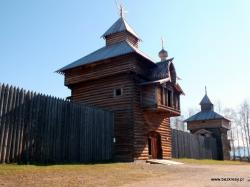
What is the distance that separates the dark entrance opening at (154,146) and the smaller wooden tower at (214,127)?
1900cm

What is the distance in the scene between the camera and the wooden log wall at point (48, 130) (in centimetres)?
1304

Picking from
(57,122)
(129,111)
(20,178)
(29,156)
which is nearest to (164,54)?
(129,111)

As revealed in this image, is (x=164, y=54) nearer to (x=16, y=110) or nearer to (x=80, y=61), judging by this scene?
(x=80, y=61)

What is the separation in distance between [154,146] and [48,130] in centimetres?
1026

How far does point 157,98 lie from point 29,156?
391 inches

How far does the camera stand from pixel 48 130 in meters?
15.0

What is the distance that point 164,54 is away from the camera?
105 ft

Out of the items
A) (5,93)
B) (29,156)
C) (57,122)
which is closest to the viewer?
(5,93)

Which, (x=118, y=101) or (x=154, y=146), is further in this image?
(x=154, y=146)

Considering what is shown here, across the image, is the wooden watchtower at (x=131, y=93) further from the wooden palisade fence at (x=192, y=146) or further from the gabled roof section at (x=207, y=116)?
the gabled roof section at (x=207, y=116)

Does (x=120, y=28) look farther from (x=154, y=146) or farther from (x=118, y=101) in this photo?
(x=154, y=146)

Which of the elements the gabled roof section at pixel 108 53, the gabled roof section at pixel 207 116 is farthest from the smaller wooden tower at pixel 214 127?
the gabled roof section at pixel 108 53

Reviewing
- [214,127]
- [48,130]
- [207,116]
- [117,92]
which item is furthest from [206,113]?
[48,130]

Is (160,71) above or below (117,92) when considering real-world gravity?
above
